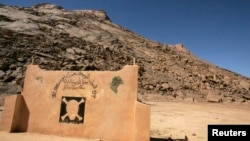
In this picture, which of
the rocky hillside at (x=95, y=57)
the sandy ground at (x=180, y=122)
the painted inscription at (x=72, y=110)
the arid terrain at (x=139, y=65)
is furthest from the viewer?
→ the rocky hillside at (x=95, y=57)

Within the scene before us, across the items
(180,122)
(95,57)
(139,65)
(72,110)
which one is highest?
(95,57)

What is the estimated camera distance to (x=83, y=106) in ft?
28.2

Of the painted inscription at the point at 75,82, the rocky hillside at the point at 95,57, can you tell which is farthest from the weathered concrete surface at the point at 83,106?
the rocky hillside at the point at 95,57

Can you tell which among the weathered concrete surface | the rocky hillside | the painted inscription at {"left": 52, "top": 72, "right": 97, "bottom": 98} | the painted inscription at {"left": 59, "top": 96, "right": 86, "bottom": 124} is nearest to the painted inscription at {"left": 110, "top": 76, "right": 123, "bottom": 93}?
the weathered concrete surface

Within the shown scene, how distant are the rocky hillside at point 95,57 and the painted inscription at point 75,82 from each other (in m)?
9.60

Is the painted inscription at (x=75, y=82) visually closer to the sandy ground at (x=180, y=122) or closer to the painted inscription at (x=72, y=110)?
A: the painted inscription at (x=72, y=110)

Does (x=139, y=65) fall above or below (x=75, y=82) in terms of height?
above

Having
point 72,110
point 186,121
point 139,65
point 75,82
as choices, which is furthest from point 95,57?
point 72,110

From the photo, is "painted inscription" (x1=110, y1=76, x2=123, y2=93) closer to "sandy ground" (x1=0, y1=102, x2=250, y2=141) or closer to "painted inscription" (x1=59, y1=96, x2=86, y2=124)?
"painted inscription" (x1=59, y1=96, x2=86, y2=124)

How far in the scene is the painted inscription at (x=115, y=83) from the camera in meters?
8.45

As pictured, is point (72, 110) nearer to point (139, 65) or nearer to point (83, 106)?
point (83, 106)

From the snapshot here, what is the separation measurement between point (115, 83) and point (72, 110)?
5.84 feet

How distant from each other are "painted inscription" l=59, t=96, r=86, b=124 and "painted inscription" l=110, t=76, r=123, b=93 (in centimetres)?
112

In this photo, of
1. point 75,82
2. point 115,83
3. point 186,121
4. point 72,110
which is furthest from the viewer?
point 186,121
